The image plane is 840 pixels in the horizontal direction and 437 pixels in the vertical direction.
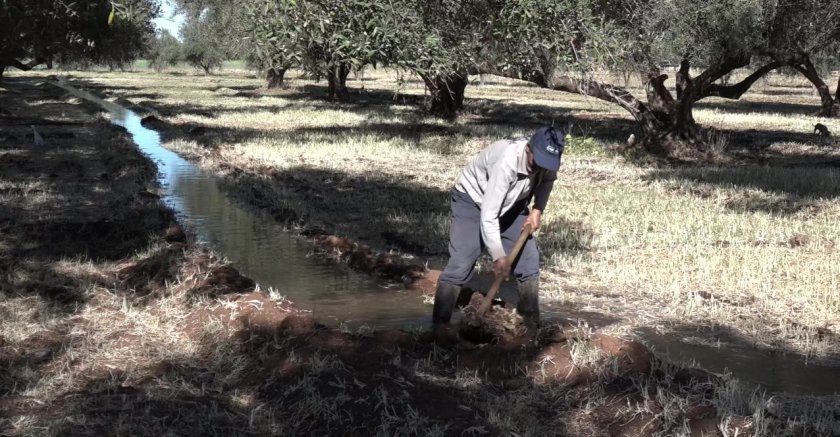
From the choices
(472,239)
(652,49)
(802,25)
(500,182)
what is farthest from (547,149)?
(802,25)

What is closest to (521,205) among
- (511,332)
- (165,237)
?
(511,332)

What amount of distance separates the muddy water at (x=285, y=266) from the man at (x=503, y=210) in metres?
1.08

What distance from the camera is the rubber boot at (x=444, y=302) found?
5.66 m

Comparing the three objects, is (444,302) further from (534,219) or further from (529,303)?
(534,219)

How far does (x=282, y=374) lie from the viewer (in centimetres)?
476

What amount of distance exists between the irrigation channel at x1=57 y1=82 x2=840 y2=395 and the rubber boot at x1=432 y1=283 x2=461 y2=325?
63 centimetres

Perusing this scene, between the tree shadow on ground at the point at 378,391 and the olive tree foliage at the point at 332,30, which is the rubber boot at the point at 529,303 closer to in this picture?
the tree shadow on ground at the point at 378,391

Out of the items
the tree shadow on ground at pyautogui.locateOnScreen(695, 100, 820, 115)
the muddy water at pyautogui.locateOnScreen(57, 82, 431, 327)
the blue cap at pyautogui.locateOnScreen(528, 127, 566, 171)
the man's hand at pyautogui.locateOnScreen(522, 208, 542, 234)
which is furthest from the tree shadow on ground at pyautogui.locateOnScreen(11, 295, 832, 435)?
the tree shadow on ground at pyautogui.locateOnScreen(695, 100, 820, 115)

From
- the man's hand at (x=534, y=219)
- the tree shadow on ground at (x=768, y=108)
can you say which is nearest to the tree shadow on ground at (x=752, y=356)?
the man's hand at (x=534, y=219)

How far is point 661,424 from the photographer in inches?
165

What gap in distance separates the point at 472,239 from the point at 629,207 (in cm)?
620

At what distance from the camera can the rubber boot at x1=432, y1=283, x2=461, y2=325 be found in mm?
5664

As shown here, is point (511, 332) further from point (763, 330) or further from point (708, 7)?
point (708, 7)

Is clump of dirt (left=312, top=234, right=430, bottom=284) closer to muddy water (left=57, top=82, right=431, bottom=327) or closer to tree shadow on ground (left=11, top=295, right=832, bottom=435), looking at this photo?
muddy water (left=57, top=82, right=431, bottom=327)
